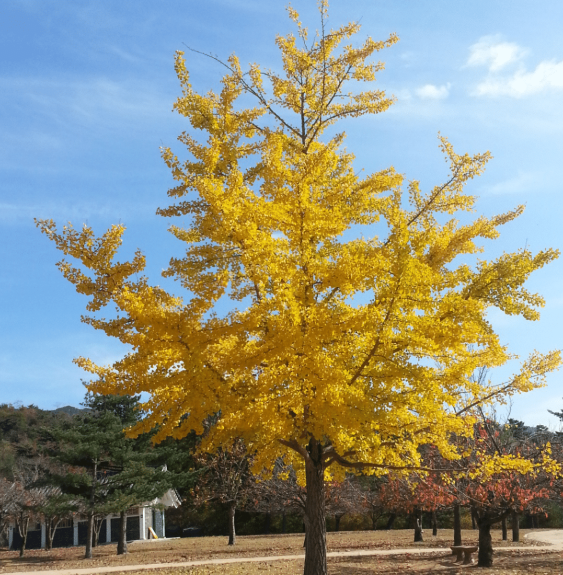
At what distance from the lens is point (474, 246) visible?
793 centimetres

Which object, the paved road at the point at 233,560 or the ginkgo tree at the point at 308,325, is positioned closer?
the ginkgo tree at the point at 308,325

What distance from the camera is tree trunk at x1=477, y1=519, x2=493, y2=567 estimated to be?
517 inches

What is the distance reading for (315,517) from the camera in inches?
335

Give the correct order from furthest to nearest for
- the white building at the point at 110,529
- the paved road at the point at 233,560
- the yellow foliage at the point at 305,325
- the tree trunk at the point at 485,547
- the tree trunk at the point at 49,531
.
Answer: the white building at the point at 110,529 < the tree trunk at the point at 49,531 < the paved road at the point at 233,560 < the tree trunk at the point at 485,547 < the yellow foliage at the point at 305,325

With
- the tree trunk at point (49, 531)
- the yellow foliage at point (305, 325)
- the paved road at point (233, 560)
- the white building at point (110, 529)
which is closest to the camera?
the yellow foliage at point (305, 325)

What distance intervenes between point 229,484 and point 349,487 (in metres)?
7.77

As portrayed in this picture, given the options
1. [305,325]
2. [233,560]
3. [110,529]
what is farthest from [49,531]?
[305,325]

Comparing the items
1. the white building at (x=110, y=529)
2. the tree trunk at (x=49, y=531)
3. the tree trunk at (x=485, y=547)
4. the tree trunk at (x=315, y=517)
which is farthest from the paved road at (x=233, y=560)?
the white building at (x=110, y=529)

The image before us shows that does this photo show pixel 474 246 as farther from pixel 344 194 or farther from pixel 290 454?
pixel 290 454

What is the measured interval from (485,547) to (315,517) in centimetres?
707

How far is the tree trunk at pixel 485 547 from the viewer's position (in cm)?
1312

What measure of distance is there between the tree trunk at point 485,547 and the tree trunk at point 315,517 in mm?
6687

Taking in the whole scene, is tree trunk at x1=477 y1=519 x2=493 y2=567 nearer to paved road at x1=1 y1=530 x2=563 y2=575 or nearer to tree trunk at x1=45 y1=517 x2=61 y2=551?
paved road at x1=1 y1=530 x2=563 y2=575

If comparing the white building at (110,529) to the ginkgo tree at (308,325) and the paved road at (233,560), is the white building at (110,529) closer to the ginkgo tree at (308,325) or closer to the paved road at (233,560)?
the paved road at (233,560)
